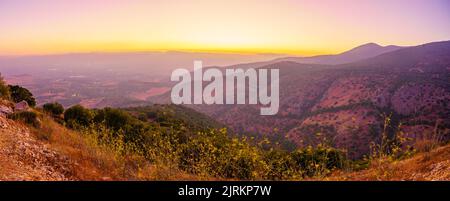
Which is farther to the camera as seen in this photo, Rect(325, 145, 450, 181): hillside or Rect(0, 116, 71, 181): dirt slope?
Rect(325, 145, 450, 181): hillside

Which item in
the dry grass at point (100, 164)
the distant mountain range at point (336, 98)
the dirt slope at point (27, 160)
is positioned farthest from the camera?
the distant mountain range at point (336, 98)

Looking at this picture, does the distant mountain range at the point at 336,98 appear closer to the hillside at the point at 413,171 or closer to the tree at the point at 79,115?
the tree at the point at 79,115

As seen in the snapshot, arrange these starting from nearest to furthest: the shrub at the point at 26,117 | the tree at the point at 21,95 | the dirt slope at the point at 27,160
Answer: the dirt slope at the point at 27,160 < the shrub at the point at 26,117 < the tree at the point at 21,95

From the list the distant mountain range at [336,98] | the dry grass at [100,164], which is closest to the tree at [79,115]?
the dry grass at [100,164]

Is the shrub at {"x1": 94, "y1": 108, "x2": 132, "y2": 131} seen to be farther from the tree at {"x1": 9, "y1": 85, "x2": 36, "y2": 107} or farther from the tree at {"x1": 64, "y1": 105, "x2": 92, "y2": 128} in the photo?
the tree at {"x1": 9, "y1": 85, "x2": 36, "y2": 107}

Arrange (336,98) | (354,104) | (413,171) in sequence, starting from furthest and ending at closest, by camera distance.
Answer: (336,98), (354,104), (413,171)

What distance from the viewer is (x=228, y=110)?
173ft

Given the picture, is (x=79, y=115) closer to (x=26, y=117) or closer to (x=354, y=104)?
(x=26, y=117)

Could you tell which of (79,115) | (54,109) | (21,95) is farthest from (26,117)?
(54,109)

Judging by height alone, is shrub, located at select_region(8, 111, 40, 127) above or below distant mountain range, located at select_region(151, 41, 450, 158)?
above

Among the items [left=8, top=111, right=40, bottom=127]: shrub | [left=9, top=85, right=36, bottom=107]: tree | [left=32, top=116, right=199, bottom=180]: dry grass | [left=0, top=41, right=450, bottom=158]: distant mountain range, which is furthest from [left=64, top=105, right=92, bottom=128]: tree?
[left=0, top=41, right=450, bottom=158]: distant mountain range
